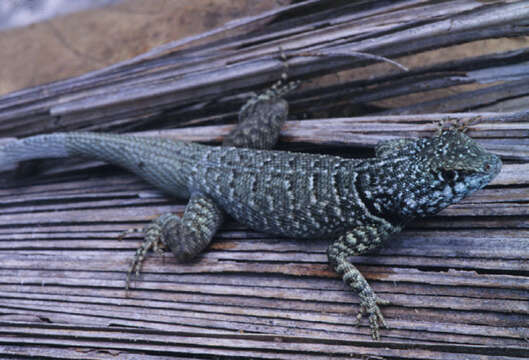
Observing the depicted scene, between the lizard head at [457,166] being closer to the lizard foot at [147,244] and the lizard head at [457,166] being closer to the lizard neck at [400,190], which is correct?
the lizard neck at [400,190]

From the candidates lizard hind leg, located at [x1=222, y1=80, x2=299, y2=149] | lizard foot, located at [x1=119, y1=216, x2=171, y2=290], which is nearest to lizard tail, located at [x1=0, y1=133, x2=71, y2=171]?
lizard foot, located at [x1=119, y1=216, x2=171, y2=290]

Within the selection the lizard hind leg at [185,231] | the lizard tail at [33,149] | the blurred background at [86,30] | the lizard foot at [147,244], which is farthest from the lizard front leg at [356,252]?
the blurred background at [86,30]

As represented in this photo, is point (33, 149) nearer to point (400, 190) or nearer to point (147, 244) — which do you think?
point (147, 244)

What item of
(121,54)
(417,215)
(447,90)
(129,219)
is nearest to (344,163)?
(417,215)

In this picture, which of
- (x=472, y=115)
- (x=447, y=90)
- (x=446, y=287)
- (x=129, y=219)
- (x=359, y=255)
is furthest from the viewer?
(x=447, y=90)

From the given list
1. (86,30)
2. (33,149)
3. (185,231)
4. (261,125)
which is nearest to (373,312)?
(185,231)

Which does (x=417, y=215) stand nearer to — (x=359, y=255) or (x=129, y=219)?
(x=359, y=255)
